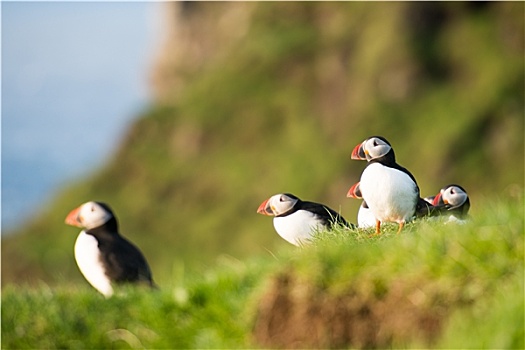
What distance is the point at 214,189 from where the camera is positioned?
50.9 meters

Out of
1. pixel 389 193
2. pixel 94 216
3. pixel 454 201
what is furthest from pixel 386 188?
pixel 94 216

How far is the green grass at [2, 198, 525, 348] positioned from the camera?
22.1 feet

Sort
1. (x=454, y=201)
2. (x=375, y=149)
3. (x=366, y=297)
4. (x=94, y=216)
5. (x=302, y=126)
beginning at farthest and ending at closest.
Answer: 1. (x=302, y=126)
2. (x=94, y=216)
3. (x=454, y=201)
4. (x=375, y=149)
5. (x=366, y=297)

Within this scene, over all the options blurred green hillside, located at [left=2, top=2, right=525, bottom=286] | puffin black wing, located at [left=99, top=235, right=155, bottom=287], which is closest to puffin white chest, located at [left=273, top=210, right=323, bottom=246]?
puffin black wing, located at [left=99, top=235, right=155, bottom=287]

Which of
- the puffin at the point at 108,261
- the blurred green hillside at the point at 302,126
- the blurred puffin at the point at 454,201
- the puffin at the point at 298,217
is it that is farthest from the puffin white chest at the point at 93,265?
the blurred green hillside at the point at 302,126

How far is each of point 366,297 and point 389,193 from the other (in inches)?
91.0

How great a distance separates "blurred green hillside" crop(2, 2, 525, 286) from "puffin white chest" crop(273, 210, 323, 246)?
2994cm

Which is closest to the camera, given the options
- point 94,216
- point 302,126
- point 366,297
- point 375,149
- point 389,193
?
point 366,297

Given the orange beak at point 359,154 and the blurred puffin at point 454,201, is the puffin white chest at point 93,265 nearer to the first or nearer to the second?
the orange beak at point 359,154

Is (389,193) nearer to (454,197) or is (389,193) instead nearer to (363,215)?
(454,197)

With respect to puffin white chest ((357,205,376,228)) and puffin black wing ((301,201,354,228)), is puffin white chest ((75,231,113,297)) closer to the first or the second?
puffin black wing ((301,201,354,228))

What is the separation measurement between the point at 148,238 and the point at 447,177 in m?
14.7

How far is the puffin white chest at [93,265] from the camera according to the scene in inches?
432

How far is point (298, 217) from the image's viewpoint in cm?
1005
